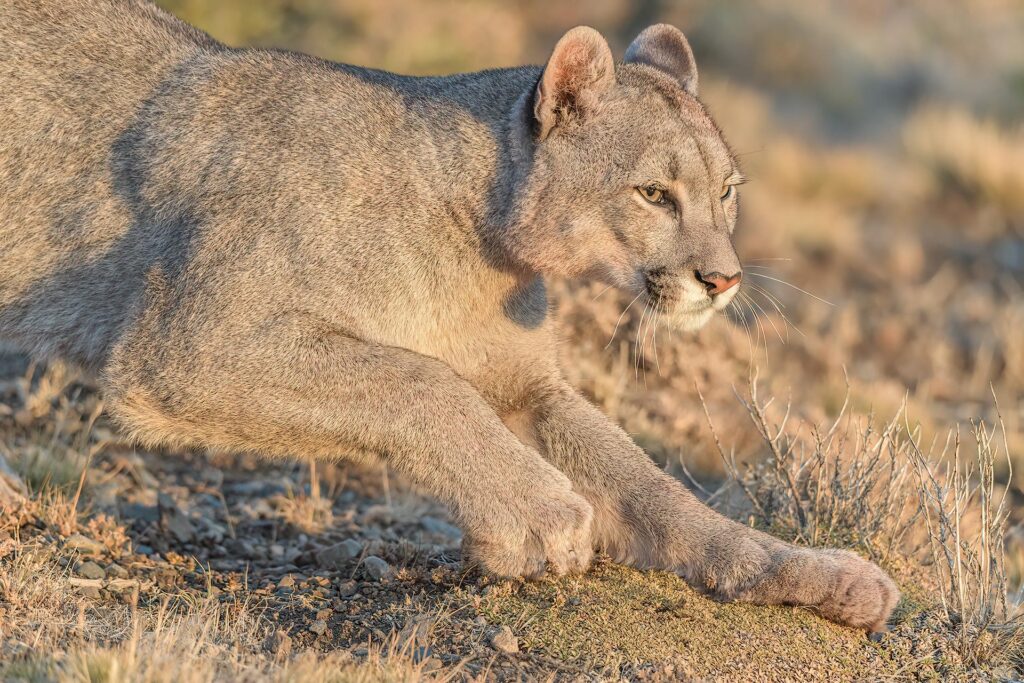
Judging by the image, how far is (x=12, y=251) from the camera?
5.93 metres

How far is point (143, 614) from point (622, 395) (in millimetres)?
3992

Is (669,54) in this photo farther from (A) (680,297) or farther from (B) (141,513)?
(B) (141,513)

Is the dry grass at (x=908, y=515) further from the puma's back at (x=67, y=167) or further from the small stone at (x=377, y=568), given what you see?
the puma's back at (x=67, y=167)

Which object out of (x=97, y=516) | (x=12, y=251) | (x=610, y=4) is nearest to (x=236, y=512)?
(x=97, y=516)

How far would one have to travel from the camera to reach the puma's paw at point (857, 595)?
16.9ft

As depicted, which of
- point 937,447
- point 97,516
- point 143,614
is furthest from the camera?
point 937,447

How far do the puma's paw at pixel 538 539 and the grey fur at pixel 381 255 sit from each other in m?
0.01

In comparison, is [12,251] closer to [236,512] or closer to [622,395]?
[236,512]

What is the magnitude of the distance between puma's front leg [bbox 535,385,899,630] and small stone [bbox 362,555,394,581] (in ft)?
2.96

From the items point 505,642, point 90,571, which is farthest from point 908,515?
point 90,571

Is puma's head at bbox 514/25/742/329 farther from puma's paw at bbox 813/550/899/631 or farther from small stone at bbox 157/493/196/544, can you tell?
small stone at bbox 157/493/196/544

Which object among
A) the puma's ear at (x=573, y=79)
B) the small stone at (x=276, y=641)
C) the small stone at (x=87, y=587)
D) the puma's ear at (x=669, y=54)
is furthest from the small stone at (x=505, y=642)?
the puma's ear at (x=669, y=54)

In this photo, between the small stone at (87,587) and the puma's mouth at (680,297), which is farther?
the puma's mouth at (680,297)

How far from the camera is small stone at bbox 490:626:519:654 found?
477 centimetres
